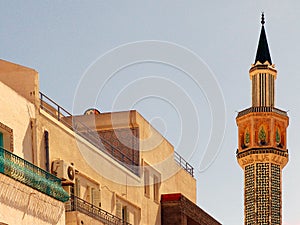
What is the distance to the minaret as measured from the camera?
5250 inches

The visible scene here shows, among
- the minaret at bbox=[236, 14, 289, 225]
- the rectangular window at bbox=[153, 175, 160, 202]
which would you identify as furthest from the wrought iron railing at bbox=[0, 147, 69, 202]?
the minaret at bbox=[236, 14, 289, 225]

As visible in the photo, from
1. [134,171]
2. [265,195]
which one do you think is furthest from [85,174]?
[265,195]

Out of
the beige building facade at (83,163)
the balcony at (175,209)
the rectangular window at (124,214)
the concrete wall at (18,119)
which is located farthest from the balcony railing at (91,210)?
the balcony at (175,209)

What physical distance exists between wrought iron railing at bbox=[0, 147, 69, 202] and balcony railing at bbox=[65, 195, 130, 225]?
199 cm

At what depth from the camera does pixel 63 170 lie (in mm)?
26750

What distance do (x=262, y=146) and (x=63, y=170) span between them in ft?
365

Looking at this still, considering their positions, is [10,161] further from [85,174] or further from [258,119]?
[258,119]

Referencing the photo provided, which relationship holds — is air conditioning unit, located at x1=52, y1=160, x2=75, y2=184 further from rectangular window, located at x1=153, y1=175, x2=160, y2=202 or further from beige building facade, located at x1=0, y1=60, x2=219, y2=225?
rectangular window, located at x1=153, y1=175, x2=160, y2=202

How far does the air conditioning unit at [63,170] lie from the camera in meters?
26.7

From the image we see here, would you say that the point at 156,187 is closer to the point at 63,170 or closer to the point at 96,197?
the point at 96,197

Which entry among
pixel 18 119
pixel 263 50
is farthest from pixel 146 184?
pixel 263 50

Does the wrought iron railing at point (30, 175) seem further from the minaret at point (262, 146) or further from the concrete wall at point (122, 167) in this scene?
the minaret at point (262, 146)

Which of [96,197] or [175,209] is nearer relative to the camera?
[96,197]

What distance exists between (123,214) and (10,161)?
12.6 m
